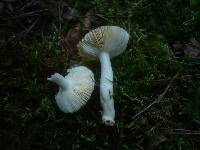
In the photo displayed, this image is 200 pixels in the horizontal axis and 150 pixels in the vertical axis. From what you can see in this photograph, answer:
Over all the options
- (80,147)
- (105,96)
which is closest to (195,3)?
(105,96)

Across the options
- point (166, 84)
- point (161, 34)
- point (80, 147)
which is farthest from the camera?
point (161, 34)

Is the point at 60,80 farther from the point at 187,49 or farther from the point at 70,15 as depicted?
the point at 187,49

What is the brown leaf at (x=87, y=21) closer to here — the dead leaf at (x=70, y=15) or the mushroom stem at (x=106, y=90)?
the dead leaf at (x=70, y=15)

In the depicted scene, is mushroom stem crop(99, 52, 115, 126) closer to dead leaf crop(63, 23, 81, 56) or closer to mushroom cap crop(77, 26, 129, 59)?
mushroom cap crop(77, 26, 129, 59)

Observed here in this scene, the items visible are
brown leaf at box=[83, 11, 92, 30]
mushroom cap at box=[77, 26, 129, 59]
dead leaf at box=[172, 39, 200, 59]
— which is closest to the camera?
mushroom cap at box=[77, 26, 129, 59]

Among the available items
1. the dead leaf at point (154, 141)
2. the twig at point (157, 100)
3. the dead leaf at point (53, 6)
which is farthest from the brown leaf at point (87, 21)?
the dead leaf at point (154, 141)

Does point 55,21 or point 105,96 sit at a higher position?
point 55,21

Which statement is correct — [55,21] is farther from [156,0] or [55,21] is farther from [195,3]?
[195,3]

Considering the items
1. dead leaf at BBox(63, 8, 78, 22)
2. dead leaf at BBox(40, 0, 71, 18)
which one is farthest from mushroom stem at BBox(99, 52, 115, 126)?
dead leaf at BBox(40, 0, 71, 18)
